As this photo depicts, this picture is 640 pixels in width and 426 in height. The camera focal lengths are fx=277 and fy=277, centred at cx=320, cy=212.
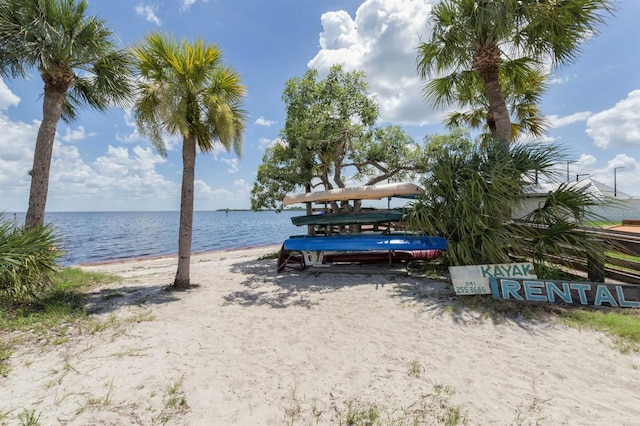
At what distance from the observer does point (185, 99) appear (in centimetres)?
711

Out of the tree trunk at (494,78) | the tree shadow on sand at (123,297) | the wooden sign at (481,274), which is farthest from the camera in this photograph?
the tree trunk at (494,78)

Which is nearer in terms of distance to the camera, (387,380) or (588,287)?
(387,380)

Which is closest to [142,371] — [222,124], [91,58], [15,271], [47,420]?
[47,420]

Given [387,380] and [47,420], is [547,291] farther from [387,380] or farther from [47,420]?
[47,420]

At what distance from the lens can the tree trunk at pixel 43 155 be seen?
6727 millimetres

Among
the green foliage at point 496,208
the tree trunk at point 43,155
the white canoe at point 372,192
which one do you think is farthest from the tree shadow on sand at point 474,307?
the tree trunk at point 43,155

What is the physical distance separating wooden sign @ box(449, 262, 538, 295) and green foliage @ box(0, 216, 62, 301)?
27.1 feet

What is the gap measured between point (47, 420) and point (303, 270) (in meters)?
6.96

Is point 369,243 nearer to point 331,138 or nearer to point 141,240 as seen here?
point 331,138

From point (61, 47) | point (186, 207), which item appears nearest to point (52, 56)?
point (61, 47)

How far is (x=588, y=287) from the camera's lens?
15.9 ft

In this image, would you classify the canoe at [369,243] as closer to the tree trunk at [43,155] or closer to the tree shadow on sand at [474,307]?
the tree shadow on sand at [474,307]

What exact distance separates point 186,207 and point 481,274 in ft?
23.7

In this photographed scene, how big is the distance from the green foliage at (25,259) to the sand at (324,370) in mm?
1521
